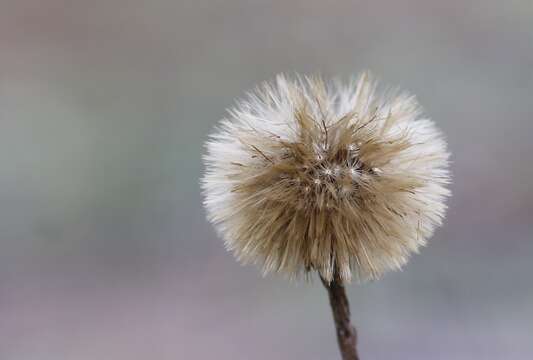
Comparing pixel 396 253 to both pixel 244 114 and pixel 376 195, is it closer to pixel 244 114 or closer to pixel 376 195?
pixel 376 195

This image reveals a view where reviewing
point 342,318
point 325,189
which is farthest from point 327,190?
point 342,318

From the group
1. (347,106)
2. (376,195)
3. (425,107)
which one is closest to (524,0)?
(425,107)

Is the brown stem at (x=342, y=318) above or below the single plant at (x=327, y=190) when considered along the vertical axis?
below

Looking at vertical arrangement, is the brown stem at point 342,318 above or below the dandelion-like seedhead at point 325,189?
below

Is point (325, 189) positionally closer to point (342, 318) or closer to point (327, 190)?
point (327, 190)
